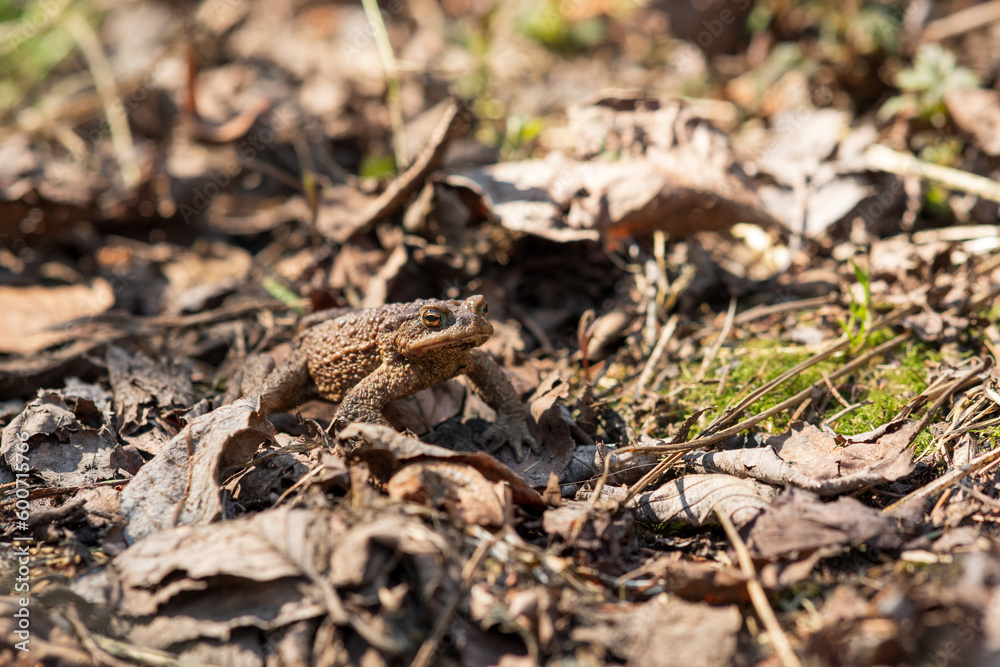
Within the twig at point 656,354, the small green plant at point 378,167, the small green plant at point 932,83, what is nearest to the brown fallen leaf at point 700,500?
the twig at point 656,354

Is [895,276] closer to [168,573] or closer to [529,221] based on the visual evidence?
[529,221]

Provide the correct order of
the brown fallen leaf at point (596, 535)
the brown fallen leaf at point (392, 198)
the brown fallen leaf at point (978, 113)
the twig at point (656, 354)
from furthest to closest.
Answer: the brown fallen leaf at point (978, 113) → the brown fallen leaf at point (392, 198) → the twig at point (656, 354) → the brown fallen leaf at point (596, 535)

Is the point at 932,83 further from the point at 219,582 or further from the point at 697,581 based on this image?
the point at 219,582

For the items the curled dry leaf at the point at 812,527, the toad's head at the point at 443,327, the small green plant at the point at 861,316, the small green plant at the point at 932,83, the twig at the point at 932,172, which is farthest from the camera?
the small green plant at the point at 932,83

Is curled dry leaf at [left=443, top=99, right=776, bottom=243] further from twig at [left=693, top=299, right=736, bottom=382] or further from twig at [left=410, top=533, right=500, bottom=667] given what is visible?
twig at [left=410, top=533, right=500, bottom=667]

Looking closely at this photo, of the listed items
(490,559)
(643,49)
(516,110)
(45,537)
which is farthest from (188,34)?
(490,559)

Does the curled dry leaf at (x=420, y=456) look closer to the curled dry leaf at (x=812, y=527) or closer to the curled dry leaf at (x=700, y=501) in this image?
the curled dry leaf at (x=700, y=501)

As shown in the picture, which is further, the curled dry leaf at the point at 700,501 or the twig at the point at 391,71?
the twig at the point at 391,71
